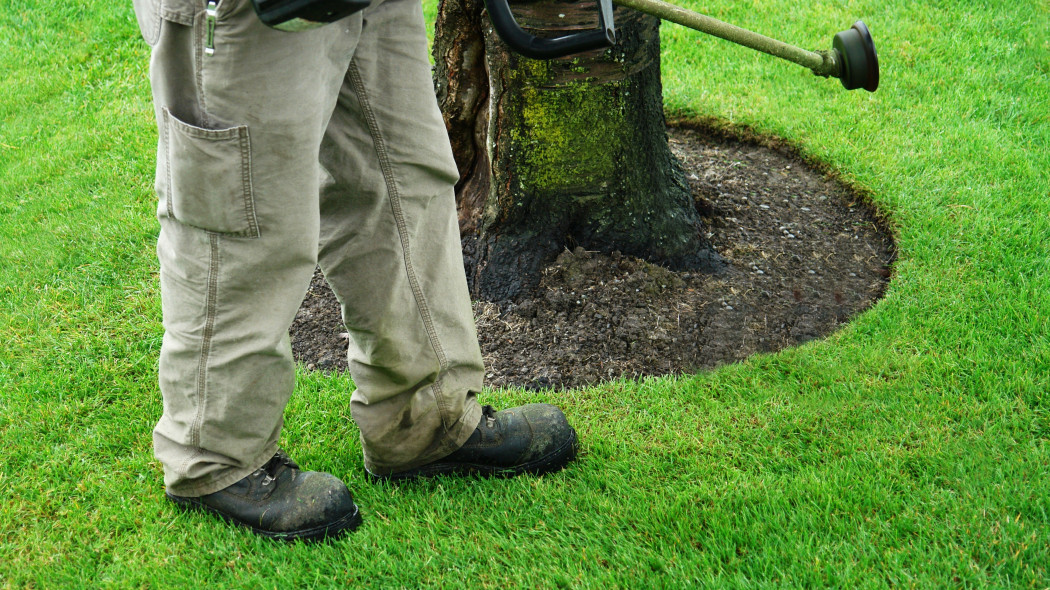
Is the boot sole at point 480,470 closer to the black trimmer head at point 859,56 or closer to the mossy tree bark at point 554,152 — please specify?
the mossy tree bark at point 554,152

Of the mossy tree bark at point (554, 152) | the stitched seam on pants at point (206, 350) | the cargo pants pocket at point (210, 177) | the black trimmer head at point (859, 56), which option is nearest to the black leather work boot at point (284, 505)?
the stitched seam on pants at point (206, 350)

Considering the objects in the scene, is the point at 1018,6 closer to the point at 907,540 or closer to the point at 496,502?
the point at 907,540

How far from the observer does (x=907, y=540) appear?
81.0 inches

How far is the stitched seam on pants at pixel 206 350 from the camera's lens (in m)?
1.86

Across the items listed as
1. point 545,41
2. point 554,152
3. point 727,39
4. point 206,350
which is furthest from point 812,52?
point 206,350

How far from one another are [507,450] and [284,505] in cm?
61

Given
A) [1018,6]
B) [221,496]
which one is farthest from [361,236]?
[1018,6]

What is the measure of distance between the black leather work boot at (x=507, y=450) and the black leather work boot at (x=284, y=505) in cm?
22

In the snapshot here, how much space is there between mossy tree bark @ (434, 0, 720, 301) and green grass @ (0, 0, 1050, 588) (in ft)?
1.93

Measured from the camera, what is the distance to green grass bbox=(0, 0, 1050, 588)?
2.09 metres

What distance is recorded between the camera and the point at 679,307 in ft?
9.87

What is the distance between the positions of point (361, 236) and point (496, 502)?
80 centimetres

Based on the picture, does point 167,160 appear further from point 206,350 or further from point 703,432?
point 703,432

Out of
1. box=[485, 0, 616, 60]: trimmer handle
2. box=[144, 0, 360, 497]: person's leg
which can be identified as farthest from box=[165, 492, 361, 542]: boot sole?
box=[485, 0, 616, 60]: trimmer handle
